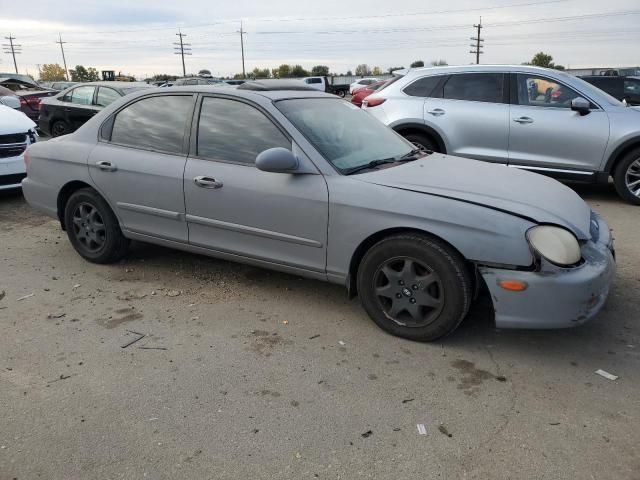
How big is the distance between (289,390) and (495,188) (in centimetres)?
181

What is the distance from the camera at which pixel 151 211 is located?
4273mm

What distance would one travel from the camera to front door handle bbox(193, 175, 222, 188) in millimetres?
3867

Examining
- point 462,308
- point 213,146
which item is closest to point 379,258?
point 462,308

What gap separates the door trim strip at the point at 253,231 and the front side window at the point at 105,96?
353 inches

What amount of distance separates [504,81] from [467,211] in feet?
15.8

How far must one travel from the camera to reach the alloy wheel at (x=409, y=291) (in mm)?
3258

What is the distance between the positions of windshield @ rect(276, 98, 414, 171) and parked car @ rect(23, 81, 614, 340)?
15 millimetres

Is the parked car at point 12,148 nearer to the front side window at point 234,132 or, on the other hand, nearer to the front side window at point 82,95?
the front side window at point 234,132

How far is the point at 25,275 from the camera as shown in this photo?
4.62 metres

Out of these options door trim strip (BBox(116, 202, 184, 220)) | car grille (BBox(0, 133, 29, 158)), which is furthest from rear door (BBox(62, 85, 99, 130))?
door trim strip (BBox(116, 202, 184, 220))

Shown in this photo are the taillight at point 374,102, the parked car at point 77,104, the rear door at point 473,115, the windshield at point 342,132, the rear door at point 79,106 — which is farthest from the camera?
the rear door at point 79,106

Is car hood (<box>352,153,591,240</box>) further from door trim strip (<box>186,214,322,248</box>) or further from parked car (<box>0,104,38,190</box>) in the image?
parked car (<box>0,104,38,190</box>)

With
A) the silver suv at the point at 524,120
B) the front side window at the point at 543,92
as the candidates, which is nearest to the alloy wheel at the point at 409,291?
the silver suv at the point at 524,120

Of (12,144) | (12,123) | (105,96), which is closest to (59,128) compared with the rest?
(105,96)
